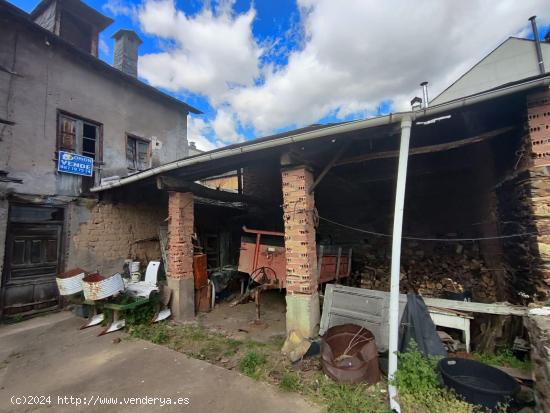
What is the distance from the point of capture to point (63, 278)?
18.8ft

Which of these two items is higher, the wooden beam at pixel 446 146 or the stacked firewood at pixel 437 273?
the wooden beam at pixel 446 146

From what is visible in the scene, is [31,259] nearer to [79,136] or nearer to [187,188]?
[79,136]

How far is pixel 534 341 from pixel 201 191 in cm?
619

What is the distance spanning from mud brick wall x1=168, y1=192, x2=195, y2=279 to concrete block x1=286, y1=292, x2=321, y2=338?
2827mm

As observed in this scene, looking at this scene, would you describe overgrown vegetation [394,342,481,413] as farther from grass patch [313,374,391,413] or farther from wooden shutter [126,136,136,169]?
wooden shutter [126,136,136,169]

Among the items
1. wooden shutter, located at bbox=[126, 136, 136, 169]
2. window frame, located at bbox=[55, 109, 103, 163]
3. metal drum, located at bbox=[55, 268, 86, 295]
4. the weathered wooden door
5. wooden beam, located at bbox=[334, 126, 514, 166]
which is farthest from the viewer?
wooden shutter, located at bbox=[126, 136, 136, 169]

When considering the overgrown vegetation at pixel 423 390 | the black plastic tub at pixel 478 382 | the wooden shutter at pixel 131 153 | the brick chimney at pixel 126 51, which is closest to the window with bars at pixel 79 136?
the wooden shutter at pixel 131 153

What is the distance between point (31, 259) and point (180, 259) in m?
3.83

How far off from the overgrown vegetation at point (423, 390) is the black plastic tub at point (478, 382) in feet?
0.31

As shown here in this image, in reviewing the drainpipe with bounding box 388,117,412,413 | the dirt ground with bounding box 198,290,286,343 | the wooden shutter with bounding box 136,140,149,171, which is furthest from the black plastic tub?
the wooden shutter with bounding box 136,140,149,171

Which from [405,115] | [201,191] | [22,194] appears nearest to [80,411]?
[201,191]

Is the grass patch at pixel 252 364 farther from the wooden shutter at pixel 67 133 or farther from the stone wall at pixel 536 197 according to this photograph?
the wooden shutter at pixel 67 133

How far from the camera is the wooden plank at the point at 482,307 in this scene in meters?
3.58

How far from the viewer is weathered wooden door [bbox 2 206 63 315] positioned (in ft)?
20.9
